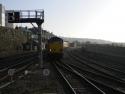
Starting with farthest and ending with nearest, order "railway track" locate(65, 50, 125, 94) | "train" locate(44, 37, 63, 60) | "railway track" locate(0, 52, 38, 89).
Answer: "train" locate(44, 37, 63, 60) → "railway track" locate(0, 52, 38, 89) → "railway track" locate(65, 50, 125, 94)

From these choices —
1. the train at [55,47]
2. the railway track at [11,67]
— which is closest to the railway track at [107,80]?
the railway track at [11,67]

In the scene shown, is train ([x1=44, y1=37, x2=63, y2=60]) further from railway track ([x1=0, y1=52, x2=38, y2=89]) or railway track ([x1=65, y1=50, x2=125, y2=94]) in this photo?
railway track ([x1=65, y1=50, x2=125, y2=94])

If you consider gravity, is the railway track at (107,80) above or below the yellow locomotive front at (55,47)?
below

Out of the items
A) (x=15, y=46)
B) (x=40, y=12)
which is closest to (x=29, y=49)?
(x=15, y=46)

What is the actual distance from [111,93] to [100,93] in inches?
27.2

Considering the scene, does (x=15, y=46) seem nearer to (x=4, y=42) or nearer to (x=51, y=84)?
(x=4, y=42)

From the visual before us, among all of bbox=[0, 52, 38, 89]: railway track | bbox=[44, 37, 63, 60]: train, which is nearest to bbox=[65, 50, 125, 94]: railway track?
bbox=[0, 52, 38, 89]: railway track

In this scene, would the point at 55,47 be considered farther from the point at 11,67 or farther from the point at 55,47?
the point at 11,67

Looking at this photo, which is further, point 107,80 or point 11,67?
point 11,67

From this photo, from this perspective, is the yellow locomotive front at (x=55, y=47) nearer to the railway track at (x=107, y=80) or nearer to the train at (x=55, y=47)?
the train at (x=55, y=47)

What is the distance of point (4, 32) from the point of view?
259ft

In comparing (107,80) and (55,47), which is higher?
(55,47)

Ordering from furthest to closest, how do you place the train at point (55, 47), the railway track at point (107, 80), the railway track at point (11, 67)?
1. the train at point (55, 47)
2. the railway track at point (11, 67)
3. the railway track at point (107, 80)

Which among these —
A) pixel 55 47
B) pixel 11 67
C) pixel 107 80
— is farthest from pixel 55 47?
pixel 107 80
